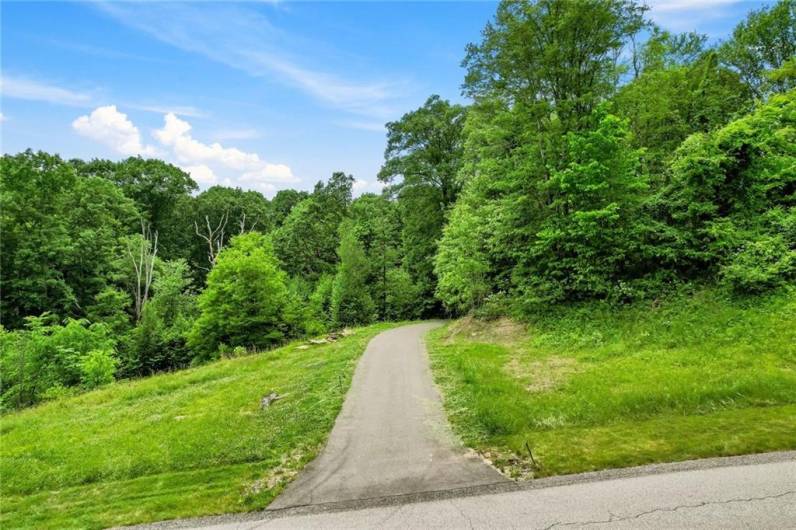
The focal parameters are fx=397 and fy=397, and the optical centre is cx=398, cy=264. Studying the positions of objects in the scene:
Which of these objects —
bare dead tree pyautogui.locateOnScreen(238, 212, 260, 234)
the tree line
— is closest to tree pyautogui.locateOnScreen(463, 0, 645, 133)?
the tree line

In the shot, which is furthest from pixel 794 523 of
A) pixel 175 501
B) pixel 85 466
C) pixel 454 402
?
pixel 85 466

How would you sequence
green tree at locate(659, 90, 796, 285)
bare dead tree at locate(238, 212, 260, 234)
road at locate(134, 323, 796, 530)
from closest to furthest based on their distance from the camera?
road at locate(134, 323, 796, 530) → green tree at locate(659, 90, 796, 285) → bare dead tree at locate(238, 212, 260, 234)

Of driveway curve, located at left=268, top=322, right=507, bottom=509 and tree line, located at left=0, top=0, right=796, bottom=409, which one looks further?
tree line, located at left=0, top=0, right=796, bottom=409

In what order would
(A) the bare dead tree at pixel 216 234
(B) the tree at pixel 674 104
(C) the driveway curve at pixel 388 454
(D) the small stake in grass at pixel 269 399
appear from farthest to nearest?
(A) the bare dead tree at pixel 216 234, (B) the tree at pixel 674 104, (D) the small stake in grass at pixel 269 399, (C) the driveway curve at pixel 388 454

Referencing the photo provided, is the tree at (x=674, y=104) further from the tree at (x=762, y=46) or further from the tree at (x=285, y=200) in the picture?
the tree at (x=285, y=200)

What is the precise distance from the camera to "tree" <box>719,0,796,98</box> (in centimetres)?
2203

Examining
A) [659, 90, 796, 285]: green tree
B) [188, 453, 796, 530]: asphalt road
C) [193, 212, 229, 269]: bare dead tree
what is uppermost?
[193, 212, 229, 269]: bare dead tree

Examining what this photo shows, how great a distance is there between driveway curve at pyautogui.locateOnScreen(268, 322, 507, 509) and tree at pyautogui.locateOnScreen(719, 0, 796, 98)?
26.2 meters

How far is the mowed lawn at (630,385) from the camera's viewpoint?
20.7 feet

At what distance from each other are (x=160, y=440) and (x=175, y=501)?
3.14 m

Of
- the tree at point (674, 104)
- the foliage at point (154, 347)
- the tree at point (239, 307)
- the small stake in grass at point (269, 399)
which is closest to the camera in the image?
the small stake in grass at point (269, 399)

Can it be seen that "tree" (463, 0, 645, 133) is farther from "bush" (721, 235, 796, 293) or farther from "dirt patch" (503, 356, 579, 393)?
"dirt patch" (503, 356, 579, 393)

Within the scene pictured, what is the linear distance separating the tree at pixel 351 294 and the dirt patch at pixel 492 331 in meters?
12.2

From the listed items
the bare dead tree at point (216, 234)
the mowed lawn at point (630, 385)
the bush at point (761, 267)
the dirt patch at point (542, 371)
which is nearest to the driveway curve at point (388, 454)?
the mowed lawn at point (630, 385)
